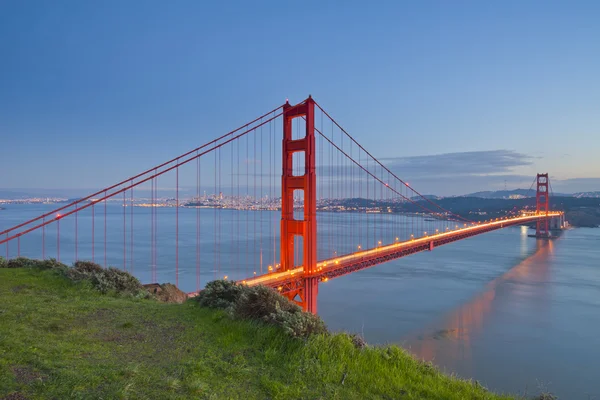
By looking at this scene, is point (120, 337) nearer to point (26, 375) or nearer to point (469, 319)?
point (26, 375)

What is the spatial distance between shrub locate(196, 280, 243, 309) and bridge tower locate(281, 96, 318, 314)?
419 inches

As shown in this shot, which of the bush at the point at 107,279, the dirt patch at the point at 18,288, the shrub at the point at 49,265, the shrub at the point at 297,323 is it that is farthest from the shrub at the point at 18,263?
the shrub at the point at 297,323

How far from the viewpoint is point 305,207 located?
17.3 metres

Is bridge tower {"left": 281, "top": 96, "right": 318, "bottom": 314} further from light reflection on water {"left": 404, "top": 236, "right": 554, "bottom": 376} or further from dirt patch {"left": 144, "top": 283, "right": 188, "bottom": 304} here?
dirt patch {"left": 144, "top": 283, "right": 188, "bottom": 304}

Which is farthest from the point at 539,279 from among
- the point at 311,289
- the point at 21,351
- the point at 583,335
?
the point at 21,351

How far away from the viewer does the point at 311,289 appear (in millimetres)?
17281

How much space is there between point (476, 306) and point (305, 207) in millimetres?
13158

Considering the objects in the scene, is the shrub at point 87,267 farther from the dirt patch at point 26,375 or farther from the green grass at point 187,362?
the dirt patch at point 26,375

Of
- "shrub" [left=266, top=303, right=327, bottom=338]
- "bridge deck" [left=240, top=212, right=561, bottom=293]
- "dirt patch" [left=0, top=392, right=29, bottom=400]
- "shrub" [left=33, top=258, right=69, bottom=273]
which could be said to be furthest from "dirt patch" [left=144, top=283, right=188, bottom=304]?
"dirt patch" [left=0, top=392, right=29, bottom=400]

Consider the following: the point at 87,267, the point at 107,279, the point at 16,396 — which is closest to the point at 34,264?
the point at 87,267

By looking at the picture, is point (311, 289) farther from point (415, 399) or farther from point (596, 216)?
point (596, 216)

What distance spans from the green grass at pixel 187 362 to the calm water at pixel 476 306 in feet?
8.62

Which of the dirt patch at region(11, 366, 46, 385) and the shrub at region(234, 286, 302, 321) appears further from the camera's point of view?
the shrub at region(234, 286, 302, 321)

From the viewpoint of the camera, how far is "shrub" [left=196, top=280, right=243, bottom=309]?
571 centimetres
